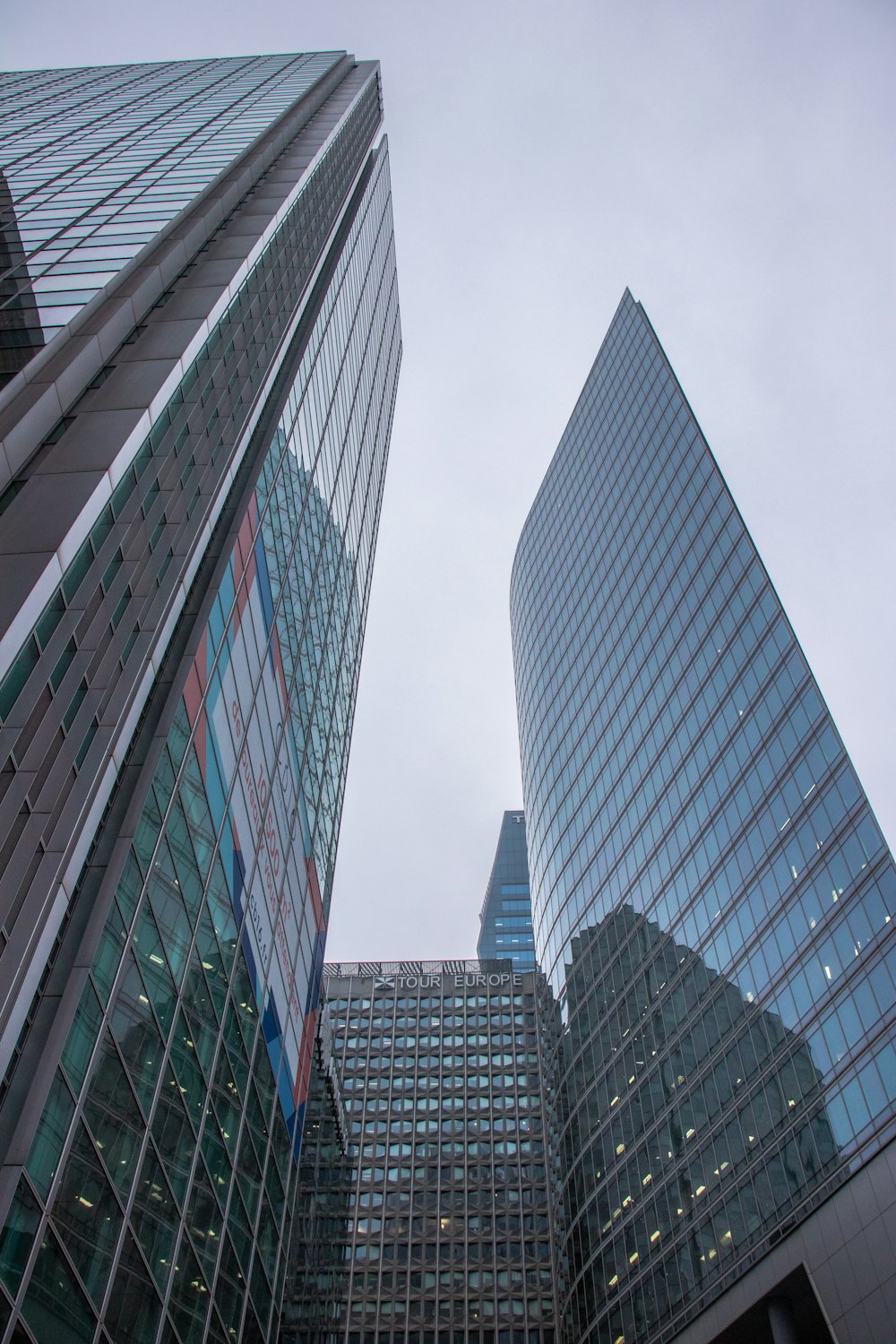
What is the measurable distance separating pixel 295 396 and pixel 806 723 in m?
32.6

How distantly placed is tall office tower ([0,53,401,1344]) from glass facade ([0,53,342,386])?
0.61 feet

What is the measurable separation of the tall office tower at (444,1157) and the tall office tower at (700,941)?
50.6 feet

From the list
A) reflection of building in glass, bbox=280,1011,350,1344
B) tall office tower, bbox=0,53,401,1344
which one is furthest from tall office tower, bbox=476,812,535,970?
tall office tower, bbox=0,53,401,1344

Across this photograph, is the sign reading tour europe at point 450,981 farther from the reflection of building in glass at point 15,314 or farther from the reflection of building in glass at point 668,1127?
the reflection of building in glass at point 15,314

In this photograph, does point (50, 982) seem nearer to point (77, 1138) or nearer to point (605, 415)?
point (77, 1138)

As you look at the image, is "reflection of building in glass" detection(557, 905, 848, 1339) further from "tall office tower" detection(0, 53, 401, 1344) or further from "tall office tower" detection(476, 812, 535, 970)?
"tall office tower" detection(476, 812, 535, 970)

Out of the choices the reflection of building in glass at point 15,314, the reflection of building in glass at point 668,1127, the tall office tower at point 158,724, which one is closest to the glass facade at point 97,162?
the reflection of building in glass at point 15,314

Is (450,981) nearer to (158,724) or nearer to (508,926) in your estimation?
(508,926)

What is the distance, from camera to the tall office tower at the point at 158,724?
1894cm

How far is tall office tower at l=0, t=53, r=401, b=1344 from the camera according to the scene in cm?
1894

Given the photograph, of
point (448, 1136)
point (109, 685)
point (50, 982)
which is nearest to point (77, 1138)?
point (50, 982)

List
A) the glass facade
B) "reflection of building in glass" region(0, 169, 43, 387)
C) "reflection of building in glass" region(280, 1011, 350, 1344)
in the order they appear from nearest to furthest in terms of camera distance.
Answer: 1. "reflection of building in glass" region(0, 169, 43, 387)
2. the glass facade
3. "reflection of building in glass" region(280, 1011, 350, 1344)

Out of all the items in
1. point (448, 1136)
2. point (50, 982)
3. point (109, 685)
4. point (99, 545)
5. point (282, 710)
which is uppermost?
point (448, 1136)

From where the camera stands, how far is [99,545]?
22.4 m
